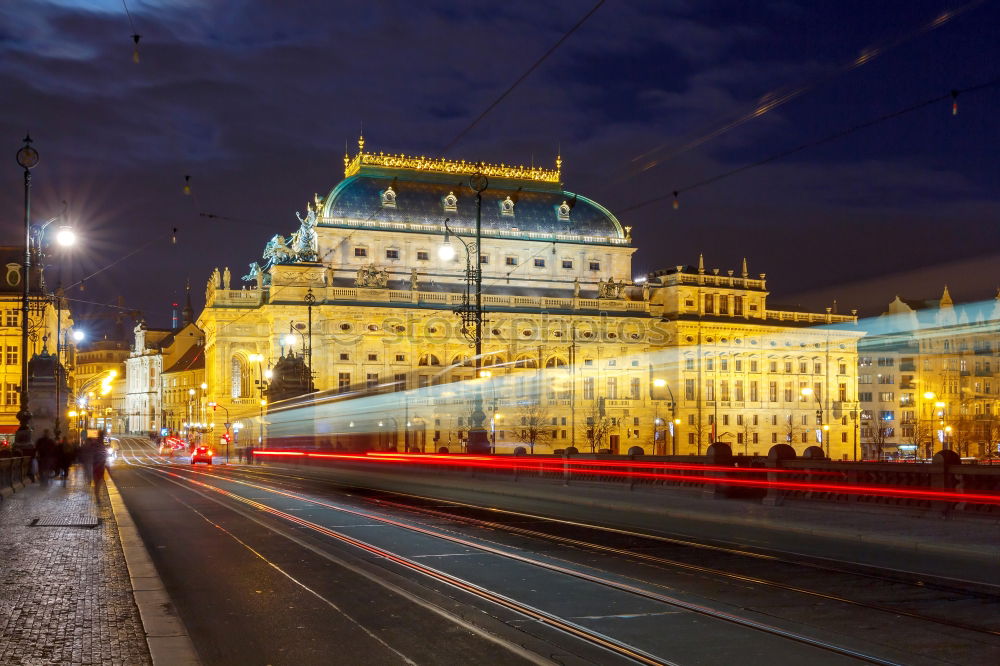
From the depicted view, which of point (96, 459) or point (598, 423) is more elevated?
point (598, 423)

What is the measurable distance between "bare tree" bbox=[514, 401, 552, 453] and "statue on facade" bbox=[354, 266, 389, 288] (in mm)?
18886

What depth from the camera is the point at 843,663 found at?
10.1 meters

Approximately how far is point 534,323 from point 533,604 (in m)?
104

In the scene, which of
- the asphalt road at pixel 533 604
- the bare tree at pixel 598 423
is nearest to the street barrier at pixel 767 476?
the asphalt road at pixel 533 604

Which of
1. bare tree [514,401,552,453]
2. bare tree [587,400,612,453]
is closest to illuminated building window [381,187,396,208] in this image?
bare tree [514,401,552,453]

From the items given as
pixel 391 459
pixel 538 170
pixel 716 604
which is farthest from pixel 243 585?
pixel 538 170

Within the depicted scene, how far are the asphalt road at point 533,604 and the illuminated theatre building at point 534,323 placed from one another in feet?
281

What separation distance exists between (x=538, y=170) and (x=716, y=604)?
116 metres

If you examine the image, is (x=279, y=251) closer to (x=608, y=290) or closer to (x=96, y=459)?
(x=608, y=290)

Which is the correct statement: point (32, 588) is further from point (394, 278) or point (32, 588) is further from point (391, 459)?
point (394, 278)

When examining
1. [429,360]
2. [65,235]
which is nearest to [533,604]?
[65,235]

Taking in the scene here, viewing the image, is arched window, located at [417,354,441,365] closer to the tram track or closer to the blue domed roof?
the blue domed roof

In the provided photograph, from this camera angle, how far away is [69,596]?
13.6m

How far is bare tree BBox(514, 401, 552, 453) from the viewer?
111 metres
